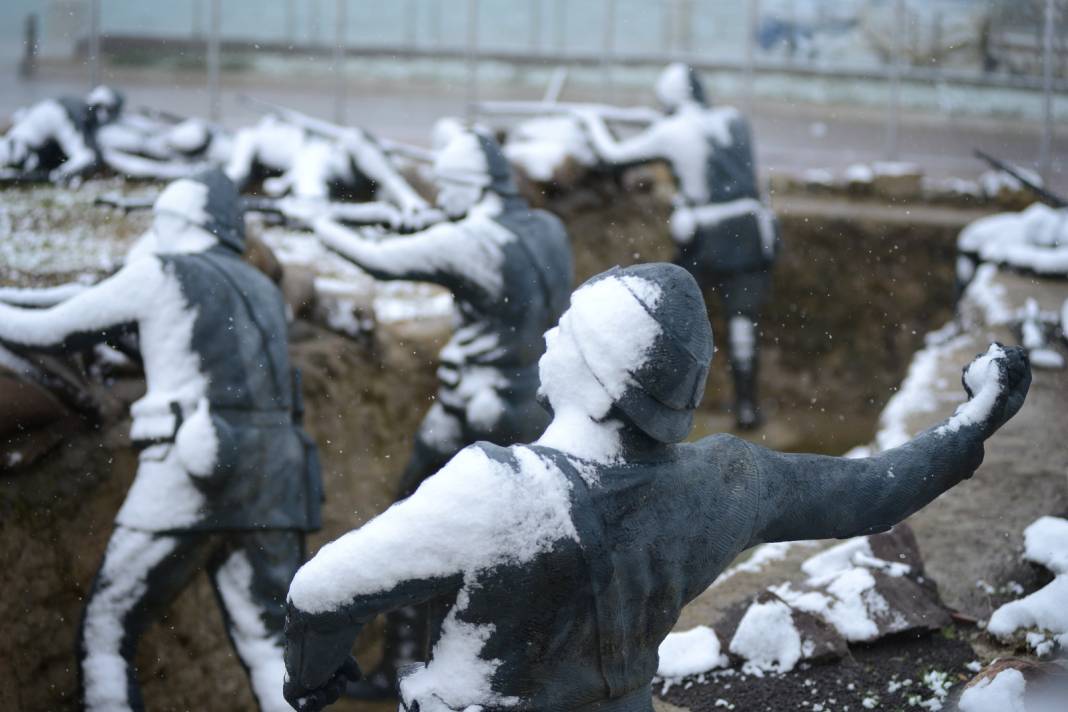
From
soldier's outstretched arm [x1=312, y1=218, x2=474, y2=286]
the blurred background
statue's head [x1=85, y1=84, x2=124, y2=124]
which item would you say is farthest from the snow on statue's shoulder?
the blurred background

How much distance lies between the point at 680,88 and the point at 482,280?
359 cm

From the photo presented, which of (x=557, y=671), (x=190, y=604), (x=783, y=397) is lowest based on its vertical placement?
(x=783, y=397)

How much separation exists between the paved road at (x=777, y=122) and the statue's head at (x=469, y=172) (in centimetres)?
527

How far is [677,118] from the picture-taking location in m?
8.09

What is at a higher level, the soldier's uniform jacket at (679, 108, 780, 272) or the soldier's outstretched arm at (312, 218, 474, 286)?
the soldier's outstretched arm at (312, 218, 474, 286)

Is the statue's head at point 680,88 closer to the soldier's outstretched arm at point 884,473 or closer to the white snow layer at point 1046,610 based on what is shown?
the white snow layer at point 1046,610

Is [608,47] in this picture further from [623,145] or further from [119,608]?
[119,608]

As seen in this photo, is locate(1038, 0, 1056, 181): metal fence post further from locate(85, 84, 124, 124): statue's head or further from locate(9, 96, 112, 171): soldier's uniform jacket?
locate(9, 96, 112, 171): soldier's uniform jacket

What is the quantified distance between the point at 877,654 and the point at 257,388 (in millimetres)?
1984

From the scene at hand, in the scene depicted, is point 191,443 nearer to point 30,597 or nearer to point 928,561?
point 30,597

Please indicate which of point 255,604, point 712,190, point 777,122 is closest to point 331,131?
point 712,190

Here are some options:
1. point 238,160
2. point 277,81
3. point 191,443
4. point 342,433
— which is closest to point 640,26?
point 277,81

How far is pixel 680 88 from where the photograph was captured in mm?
8117

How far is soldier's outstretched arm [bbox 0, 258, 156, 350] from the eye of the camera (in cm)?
381
